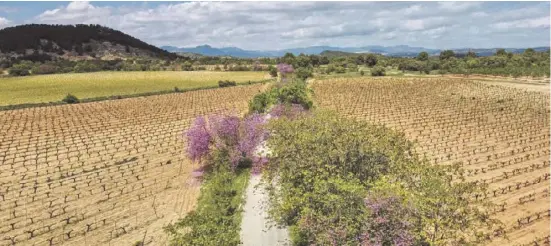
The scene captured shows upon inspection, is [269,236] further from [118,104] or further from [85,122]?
[118,104]

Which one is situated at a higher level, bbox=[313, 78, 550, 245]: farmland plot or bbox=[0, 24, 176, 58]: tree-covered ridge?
bbox=[0, 24, 176, 58]: tree-covered ridge

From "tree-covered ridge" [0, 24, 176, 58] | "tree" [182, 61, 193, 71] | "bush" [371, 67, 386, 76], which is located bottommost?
"bush" [371, 67, 386, 76]

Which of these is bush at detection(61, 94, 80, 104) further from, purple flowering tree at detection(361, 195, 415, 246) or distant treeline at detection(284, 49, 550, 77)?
purple flowering tree at detection(361, 195, 415, 246)

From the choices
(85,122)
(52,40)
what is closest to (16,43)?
(52,40)

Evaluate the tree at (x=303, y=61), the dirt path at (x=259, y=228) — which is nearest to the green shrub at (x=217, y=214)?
the dirt path at (x=259, y=228)

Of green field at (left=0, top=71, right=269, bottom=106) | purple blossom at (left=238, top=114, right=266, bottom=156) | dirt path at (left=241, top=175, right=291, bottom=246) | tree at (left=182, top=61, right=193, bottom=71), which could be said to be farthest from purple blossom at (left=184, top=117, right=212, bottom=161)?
tree at (left=182, top=61, right=193, bottom=71)

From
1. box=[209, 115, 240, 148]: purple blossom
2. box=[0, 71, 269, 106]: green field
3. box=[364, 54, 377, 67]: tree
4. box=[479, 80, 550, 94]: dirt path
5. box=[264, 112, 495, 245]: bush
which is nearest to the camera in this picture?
box=[264, 112, 495, 245]: bush

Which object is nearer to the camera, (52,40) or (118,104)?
(118,104)
